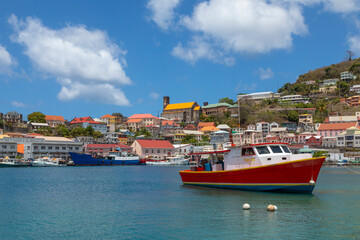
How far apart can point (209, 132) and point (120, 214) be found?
4998 inches

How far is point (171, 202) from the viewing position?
24672mm

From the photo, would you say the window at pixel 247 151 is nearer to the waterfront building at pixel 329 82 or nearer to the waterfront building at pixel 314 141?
the waterfront building at pixel 314 141

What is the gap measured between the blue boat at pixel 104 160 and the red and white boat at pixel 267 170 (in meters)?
73.9

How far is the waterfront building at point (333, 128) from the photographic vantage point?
112 meters

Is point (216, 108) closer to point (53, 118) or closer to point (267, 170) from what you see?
point (53, 118)

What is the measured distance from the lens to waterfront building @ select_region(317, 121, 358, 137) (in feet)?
367

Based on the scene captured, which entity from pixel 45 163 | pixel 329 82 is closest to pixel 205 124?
pixel 329 82

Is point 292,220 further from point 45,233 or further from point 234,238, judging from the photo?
point 45,233

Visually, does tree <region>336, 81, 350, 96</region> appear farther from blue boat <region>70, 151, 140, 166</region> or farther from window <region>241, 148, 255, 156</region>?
window <region>241, 148, 255, 156</region>

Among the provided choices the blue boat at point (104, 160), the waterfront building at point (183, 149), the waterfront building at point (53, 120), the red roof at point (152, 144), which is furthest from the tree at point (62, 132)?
the waterfront building at point (183, 149)

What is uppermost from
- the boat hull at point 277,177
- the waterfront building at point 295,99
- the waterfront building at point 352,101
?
the waterfront building at point 295,99

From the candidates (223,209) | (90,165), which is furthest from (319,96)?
(223,209)

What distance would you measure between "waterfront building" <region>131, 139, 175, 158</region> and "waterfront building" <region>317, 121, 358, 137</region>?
162 feet

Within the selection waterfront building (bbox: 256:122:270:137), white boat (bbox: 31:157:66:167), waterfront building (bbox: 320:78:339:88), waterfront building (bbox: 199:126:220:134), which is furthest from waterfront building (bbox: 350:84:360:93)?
white boat (bbox: 31:157:66:167)
